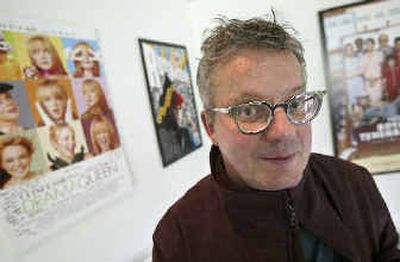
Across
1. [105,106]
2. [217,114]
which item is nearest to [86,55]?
[105,106]

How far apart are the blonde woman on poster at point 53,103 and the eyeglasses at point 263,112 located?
660 millimetres

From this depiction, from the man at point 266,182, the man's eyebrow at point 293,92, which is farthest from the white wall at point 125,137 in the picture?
the man's eyebrow at point 293,92

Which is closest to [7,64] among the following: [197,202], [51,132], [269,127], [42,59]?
[42,59]

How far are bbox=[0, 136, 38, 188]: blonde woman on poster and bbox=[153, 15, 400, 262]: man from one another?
460 millimetres

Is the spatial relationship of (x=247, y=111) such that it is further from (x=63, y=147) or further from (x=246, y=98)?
(x=63, y=147)

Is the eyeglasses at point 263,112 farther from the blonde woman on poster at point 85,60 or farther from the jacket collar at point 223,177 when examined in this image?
the blonde woman on poster at point 85,60

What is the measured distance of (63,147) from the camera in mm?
1198

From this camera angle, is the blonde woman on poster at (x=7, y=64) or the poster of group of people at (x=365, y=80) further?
the poster of group of people at (x=365, y=80)

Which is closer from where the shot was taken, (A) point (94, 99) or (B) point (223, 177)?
(B) point (223, 177)

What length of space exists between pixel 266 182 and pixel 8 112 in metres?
0.79

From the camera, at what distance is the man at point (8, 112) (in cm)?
101

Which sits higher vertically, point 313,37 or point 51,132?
point 313,37

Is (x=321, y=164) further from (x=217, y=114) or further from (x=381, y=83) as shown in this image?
(x=381, y=83)

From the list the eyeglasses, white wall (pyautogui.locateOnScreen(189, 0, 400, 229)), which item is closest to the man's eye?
the eyeglasses
